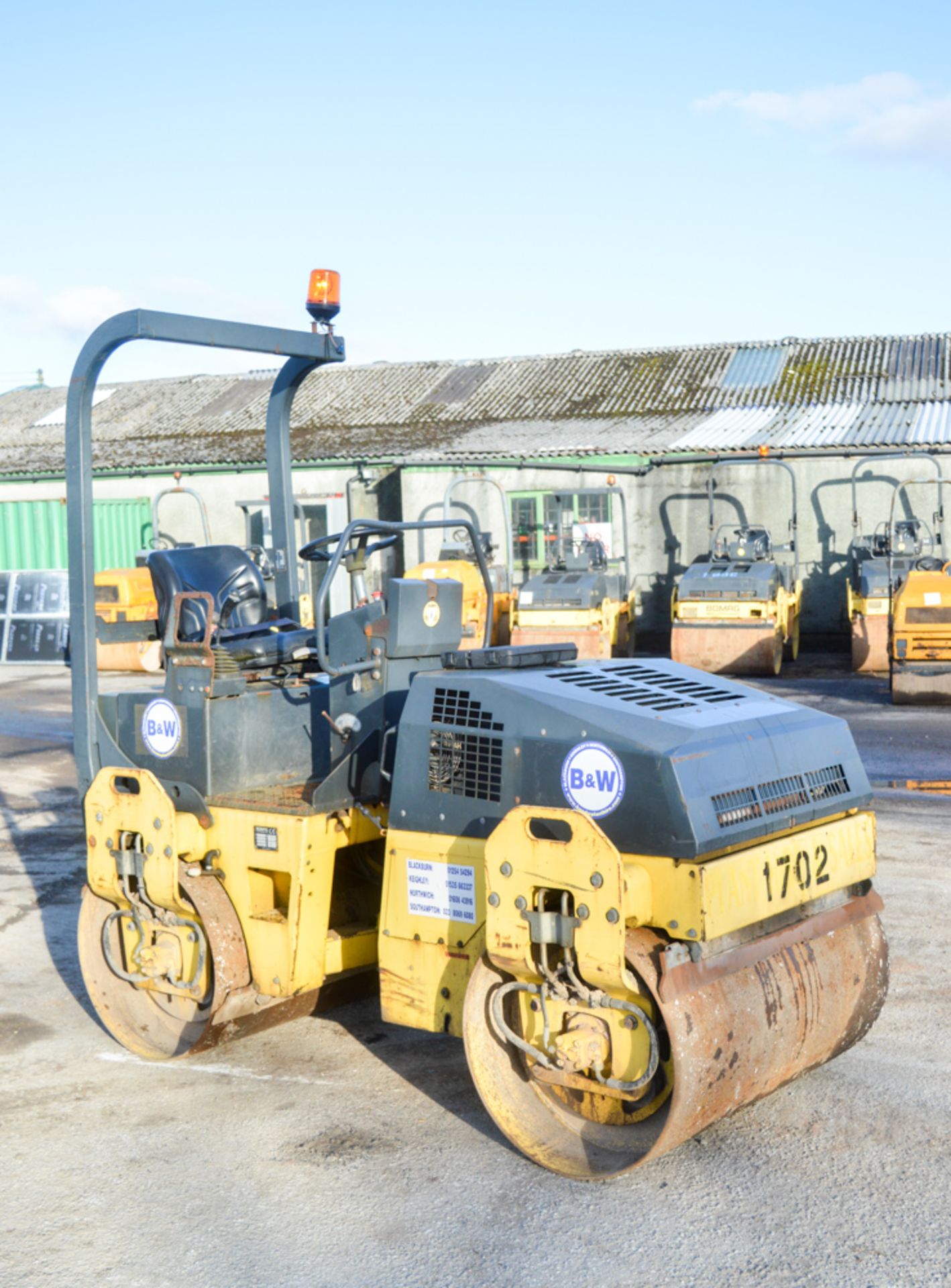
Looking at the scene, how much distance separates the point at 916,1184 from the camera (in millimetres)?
4055

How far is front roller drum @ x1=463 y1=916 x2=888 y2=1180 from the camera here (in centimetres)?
386

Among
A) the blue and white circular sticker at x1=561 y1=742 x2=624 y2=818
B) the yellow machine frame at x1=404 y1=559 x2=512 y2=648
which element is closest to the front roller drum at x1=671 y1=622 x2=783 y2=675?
the yellow machine frame at x1=404 y1=559 x2=512 y2=648

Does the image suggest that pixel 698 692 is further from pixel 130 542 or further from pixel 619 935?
pixel 130 542

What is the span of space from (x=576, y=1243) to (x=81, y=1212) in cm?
143

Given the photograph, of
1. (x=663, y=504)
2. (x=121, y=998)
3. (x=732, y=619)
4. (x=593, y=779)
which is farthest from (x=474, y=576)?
(x=593, y=779)

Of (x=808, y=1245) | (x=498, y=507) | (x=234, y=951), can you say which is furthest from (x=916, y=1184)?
(x=498, y=507)

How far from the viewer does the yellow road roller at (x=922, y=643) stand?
535 inches

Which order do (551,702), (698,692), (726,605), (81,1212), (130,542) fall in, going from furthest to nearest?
(130,542) → (726,605) → (698,692) → (551,702) → (81,1212)

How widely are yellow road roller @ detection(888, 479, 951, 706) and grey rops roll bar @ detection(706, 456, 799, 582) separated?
157 inches

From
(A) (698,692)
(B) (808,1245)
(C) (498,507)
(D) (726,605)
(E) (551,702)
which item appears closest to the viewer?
(B) (808,1245)

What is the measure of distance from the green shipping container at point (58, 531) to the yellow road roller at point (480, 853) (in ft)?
63.7

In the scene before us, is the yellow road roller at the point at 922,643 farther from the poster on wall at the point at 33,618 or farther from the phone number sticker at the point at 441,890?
the poster on wall at the point at 33,618

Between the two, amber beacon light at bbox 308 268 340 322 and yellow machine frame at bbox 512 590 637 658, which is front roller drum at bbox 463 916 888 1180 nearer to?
amber beacon light at bbox 308 268 340 322

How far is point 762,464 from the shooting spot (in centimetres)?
2050
